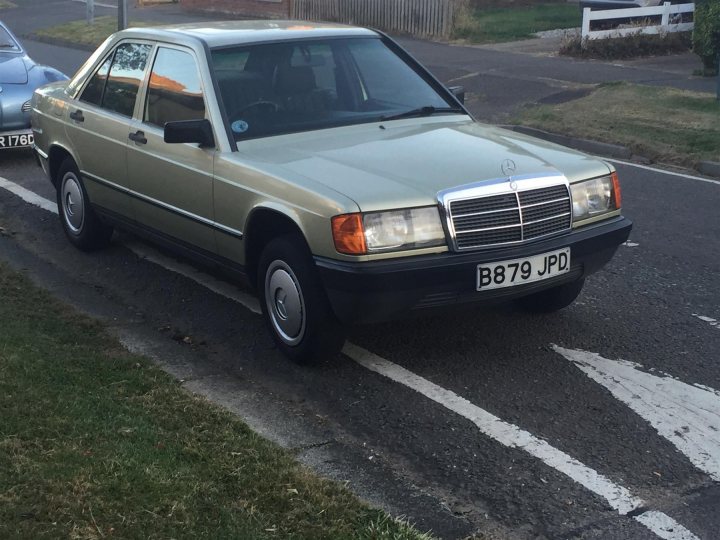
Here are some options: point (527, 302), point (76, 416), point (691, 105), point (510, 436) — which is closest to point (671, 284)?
point (527, 302)

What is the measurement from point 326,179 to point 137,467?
1820 mm

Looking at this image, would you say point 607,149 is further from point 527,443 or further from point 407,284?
point 527,443

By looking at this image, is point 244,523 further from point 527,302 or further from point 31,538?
point 527,302

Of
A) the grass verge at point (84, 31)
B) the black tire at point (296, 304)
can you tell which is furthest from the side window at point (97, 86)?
the grass verge at point (84, 31)

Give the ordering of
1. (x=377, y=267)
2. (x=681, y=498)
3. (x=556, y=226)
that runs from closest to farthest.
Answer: (x=681, y=498) → (x=377, y=267) → (x=556, y=226)

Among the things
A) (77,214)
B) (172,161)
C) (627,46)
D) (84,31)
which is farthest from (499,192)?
(84,31)

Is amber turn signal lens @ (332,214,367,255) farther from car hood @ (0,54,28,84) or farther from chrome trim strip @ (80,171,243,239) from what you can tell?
car hood @ (0,54,28,84)

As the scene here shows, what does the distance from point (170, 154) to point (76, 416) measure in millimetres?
2129

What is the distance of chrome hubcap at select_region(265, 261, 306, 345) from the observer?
5.46 meters

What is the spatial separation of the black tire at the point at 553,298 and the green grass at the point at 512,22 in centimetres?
1828

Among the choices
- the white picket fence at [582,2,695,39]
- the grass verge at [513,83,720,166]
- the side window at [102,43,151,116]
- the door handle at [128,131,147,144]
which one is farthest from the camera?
the white picket fence at [582,2,695,39]

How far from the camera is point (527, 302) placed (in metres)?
6.41

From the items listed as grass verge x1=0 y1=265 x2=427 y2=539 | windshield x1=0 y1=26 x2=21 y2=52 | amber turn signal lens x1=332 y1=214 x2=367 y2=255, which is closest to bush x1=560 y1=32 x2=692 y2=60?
windshield x1=0 y1=26 x2=21 y2=52

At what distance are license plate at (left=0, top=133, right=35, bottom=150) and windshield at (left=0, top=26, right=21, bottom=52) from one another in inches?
77.4
